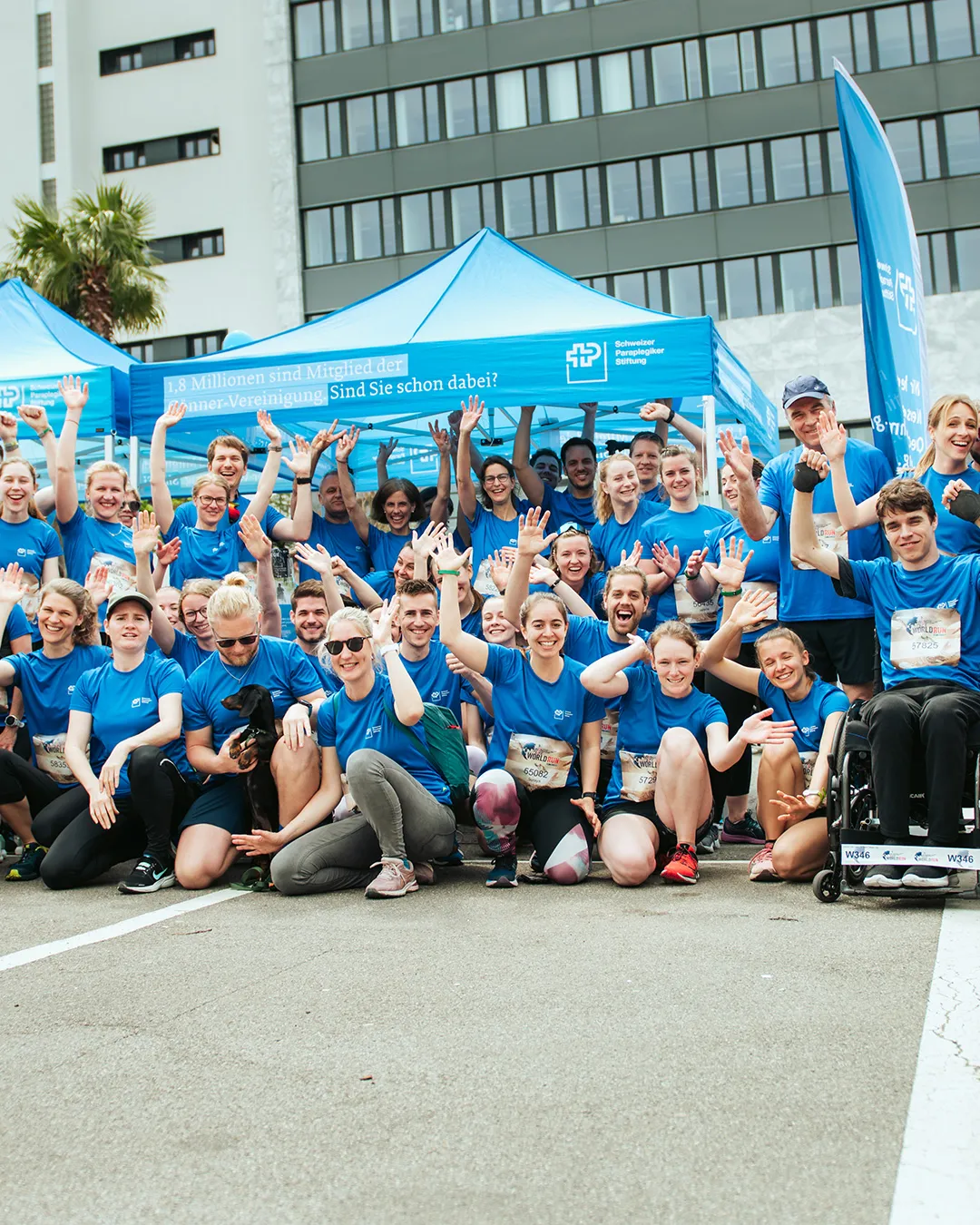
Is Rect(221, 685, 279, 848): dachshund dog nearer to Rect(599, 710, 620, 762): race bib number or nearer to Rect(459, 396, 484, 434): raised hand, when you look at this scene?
Rect(599, 710, 620, 762): race bib number

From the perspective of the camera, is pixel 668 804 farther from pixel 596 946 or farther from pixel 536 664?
pixel 596 946

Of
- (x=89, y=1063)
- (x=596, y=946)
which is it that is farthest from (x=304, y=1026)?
A: (x=596, y=946)

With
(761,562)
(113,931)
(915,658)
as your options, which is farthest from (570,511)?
(113,931)

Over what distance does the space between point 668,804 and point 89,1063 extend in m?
2.97

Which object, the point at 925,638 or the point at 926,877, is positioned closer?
the point at 926,877

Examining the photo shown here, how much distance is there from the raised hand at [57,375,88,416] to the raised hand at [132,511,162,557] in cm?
136

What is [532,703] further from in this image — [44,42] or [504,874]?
[44,42]

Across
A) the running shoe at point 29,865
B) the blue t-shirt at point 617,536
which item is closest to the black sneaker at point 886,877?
the blue t-shirt at point 617,536

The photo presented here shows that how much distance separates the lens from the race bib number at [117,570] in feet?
23.6

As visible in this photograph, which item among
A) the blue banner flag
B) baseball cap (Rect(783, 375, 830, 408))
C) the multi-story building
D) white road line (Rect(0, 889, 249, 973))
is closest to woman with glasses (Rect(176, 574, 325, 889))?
white road line (Rect(0, 889, 249, 973))

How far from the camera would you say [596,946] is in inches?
157

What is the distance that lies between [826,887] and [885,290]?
421 centimetres

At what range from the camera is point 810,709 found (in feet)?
18.0

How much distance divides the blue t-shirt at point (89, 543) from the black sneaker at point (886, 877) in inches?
185
